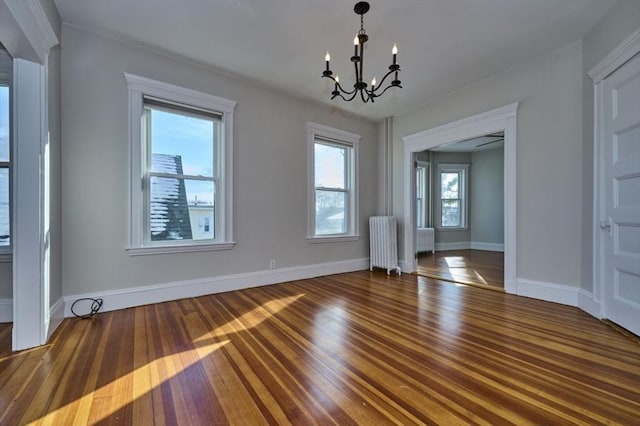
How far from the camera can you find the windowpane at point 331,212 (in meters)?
4.69

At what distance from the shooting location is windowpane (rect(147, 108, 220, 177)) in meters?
3.20

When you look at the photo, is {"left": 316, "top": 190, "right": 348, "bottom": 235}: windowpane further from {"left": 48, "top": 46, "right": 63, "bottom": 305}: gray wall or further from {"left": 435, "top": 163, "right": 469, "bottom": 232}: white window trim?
{"left": 435, "top": 163, "right": 469, "bottom": 232}: white window trim


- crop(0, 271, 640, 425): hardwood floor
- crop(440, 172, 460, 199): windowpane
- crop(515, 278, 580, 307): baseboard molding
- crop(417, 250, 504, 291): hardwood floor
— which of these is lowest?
crop(417, 250, 504, 291): hardwood floor

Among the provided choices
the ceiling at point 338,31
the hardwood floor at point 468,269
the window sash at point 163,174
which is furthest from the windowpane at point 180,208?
the hardwood floor at point 468,269

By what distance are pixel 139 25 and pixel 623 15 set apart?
14.0ft

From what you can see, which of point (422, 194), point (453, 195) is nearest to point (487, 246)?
point (453, 195)

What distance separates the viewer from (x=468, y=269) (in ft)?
16.6

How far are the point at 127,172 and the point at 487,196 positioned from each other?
820 cm

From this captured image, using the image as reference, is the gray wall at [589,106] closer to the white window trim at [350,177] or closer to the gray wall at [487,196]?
the white window trim at [350,177]

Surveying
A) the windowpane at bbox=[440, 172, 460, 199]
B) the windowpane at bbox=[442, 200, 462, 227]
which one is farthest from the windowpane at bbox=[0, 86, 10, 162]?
the windowpane at bbox=[442, 200, 462, 227]

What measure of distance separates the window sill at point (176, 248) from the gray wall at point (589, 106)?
3.90 metres

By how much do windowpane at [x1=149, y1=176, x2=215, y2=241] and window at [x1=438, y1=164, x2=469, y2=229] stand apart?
256 inches

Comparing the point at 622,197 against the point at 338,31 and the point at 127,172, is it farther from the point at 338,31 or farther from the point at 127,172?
the point at 127,172

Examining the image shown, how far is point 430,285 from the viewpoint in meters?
3.96
